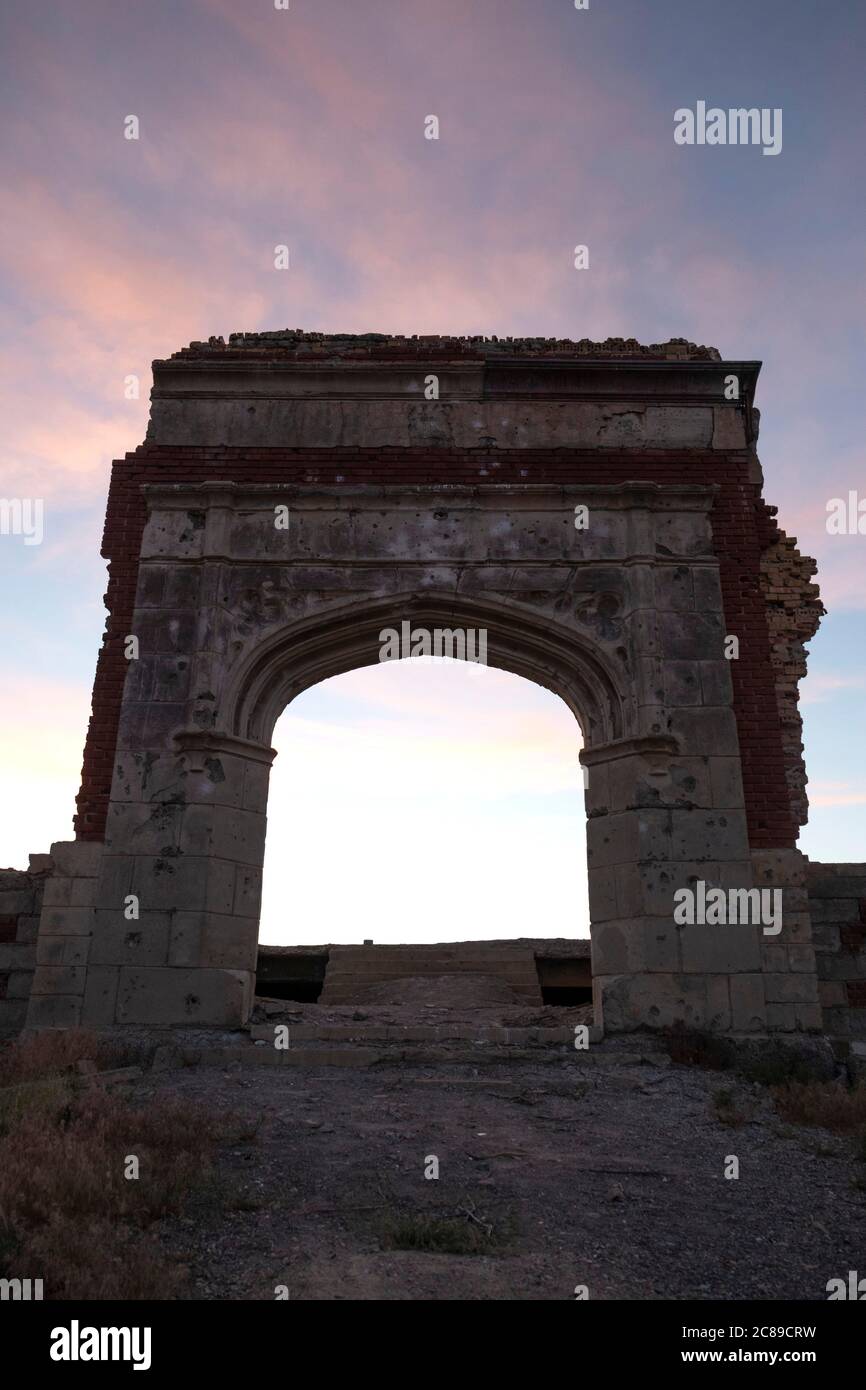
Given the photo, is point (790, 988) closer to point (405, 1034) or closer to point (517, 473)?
point (405, 1034)

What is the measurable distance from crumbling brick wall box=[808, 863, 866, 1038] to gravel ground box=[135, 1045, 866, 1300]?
162 cm

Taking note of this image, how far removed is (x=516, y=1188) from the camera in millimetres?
4758

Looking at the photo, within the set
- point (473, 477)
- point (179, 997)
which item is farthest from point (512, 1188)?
point (473, 477)

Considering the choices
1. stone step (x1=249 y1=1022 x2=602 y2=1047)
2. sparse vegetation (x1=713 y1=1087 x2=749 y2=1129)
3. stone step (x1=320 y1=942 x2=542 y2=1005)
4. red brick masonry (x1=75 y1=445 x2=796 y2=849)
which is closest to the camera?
sparse vegetation (x1=713 y1=1087 x2=749 y2=1129)

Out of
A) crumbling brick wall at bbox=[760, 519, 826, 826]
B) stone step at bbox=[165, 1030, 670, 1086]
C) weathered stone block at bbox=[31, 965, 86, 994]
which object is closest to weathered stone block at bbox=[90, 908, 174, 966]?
weathered stone block at bbox=[31, 965, 86, 994]

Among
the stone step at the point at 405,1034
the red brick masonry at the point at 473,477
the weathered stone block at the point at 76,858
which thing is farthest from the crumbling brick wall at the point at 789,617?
the weathered stone block at the point at 76,858

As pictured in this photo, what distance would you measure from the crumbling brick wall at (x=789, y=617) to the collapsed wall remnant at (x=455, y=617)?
0.10 ft

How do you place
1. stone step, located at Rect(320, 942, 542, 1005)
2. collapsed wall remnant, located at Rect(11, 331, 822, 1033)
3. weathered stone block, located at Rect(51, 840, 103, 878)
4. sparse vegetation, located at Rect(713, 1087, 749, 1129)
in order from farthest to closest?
stone step, located at Rect(320, 942, 542, 1005) < weathered stone block, located at Rect(51, 840, 103, 878) < collapsed wall remnant, located at Rect(11, 331, 822, 1033) < sparse vegetation, located at Rect(713, 1087, 749, 1129)

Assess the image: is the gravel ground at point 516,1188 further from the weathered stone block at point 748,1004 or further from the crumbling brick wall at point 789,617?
the crumbling brick wall at point 789,617

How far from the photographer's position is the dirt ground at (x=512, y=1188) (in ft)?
12.2

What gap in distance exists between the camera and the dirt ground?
147 inches

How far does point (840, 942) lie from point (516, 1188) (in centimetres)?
511

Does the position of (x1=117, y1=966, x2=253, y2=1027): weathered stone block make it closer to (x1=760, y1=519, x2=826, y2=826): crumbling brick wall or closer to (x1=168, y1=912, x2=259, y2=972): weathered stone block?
(x1=168, y1=912, x2=259, y2=972): weathered stone block
